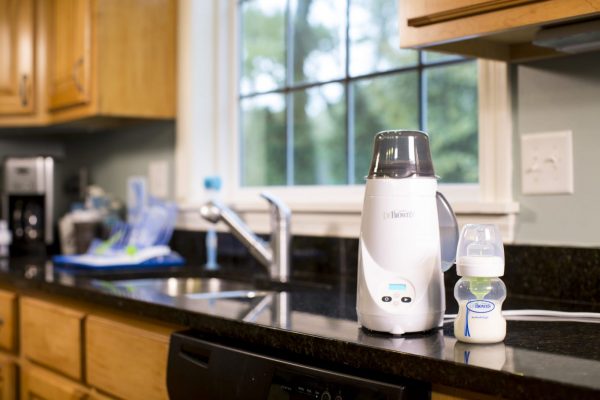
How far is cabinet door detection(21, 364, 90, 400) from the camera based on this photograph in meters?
1.83

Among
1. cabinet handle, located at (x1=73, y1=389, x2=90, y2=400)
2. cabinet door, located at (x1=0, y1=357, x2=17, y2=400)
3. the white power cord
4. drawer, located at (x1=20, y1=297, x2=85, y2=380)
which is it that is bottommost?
cabinet door, located at (x1=0, y1=357, x2=17, y2=400)

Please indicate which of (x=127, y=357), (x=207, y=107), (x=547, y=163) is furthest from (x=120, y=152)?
→ (x=547, y=163)

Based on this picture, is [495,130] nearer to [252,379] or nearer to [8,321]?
[252,379]

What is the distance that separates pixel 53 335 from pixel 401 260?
1.14 m

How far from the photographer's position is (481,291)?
1070 millimetres

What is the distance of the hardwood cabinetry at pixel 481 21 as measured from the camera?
1.15 meters

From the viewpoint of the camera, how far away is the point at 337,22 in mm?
2262

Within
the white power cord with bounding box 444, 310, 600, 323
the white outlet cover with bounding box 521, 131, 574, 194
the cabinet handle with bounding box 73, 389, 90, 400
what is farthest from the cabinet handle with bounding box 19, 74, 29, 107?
the white power cord with bounding box 444, 310, 600, 323

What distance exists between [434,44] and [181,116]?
140cm

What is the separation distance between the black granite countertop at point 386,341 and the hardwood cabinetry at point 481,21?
1.54ft

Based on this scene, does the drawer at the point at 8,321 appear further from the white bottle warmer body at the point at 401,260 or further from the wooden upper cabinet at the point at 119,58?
the white bottle warmer body at the point at 401,260

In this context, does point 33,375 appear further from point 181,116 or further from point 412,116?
point 412,116

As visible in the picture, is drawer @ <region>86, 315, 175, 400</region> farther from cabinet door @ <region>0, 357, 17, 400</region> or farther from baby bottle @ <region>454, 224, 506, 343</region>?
baby bottle @ <region>454, 224, 506, 343</region>

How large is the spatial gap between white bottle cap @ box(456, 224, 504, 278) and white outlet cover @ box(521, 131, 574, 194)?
18.0 inches
